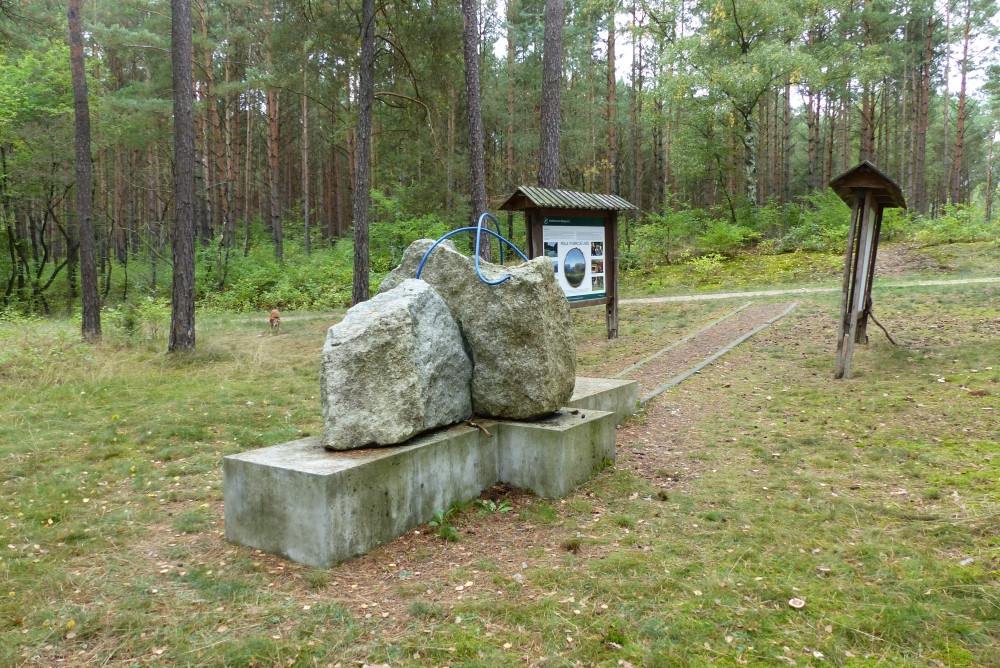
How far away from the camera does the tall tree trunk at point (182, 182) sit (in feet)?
33.2

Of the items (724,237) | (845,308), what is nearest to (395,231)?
(724,237)

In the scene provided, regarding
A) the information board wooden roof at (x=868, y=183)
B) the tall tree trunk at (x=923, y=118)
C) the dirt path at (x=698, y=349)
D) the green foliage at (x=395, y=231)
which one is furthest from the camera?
the tall tree trunk at (x=923, y=118)

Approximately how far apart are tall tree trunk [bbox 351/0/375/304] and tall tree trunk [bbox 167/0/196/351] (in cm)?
300

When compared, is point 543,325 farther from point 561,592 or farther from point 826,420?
point 826,420

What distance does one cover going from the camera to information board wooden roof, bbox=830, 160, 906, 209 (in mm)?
7039

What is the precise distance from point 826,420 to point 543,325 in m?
3.13

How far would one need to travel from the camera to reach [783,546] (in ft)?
11.5

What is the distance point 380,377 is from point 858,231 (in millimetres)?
6361

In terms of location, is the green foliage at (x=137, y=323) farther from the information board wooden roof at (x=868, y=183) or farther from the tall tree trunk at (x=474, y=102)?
the information board wooden roof at (x=868, y=183)

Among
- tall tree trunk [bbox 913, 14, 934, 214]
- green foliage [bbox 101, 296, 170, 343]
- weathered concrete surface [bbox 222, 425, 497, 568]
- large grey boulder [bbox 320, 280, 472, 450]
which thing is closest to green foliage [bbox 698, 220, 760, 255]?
tall tree trunk [bbox 913, 14, 934, 214]

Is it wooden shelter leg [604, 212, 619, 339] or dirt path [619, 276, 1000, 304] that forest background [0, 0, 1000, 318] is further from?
wooden shelter leg [604, 212, 619, 339]

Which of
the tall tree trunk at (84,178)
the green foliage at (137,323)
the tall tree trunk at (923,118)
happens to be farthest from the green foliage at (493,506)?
the tall tree trunk at (923,118)

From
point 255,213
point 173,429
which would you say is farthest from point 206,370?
point 255,213

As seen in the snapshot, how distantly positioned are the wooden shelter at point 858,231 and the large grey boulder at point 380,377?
5210 millimetres
